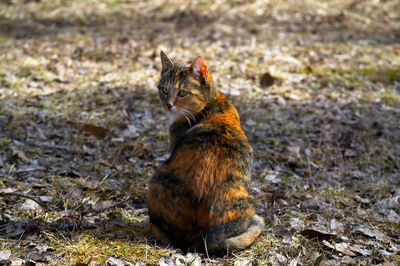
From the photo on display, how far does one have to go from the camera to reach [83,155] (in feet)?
17.9

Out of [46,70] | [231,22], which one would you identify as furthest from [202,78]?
[231,22]

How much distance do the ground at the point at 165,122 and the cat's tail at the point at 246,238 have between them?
129 mm

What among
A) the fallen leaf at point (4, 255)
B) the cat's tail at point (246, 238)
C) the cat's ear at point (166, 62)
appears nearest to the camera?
the fallen leaf at point (4, 255)

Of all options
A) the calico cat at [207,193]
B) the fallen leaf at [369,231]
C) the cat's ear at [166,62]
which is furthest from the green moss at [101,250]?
the fallen leaf at [369,231]

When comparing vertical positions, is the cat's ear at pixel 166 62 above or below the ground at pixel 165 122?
above

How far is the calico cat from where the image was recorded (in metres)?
3.27

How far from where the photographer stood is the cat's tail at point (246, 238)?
11.1 ft

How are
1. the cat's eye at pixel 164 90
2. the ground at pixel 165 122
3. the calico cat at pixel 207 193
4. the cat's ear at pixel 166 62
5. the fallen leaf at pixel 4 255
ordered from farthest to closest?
the cat's ear at pixel 166 62, the cat's eye at pixel 164 90, the ground at pixel 165 122, the calico cat at pixel 207 193, the fallen leaf at pixel 4 255

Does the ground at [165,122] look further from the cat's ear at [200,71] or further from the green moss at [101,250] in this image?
the cat's ear at [200,71]

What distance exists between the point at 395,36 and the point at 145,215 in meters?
10.0

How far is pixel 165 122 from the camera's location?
21.7ft

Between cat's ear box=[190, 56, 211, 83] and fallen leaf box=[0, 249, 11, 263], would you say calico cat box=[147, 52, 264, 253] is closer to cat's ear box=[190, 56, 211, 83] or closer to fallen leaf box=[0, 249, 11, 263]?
cat's ear box=[190, 56, 211, 83]

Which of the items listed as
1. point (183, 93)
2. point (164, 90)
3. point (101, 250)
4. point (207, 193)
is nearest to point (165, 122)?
point (164, 90)

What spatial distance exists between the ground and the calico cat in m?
0.22
